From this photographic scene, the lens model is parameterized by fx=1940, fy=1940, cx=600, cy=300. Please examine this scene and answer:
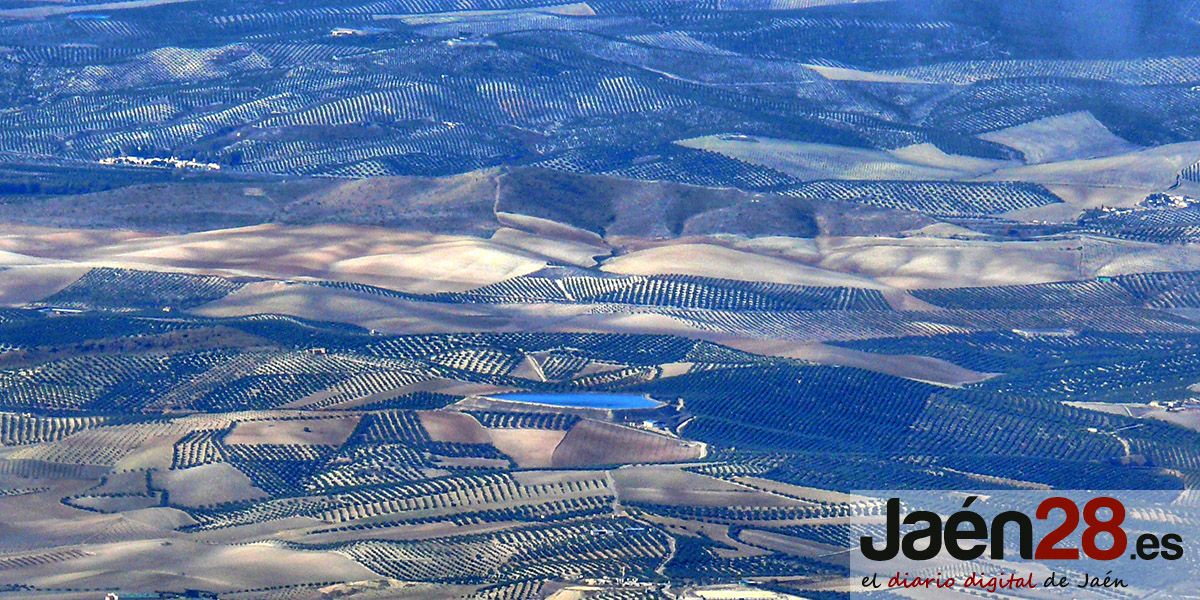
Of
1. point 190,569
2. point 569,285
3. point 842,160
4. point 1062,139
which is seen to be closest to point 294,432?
point 190,569

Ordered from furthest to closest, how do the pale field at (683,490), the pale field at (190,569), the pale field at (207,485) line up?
1. the pale field at (207,485)
2. the pale field at (683,490)
3. the pale field at (190,569)

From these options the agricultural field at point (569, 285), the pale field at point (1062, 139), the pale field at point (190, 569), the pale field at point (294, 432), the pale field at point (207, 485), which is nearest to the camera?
the pale field at point (190, 569)

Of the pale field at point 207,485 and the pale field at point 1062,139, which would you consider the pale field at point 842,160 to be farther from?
the pale field at point 207,485

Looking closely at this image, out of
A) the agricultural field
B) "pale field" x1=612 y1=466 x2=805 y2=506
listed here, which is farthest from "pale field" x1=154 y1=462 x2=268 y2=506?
"pale field" x1=612 y1=466 x2=805 y2=506

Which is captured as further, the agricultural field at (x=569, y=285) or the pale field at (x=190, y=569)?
the agricultural field at (x=569, y=285)

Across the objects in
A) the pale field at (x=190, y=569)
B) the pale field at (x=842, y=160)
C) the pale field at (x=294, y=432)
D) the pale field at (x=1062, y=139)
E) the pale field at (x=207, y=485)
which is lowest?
the pale field at (x=190, y=569)

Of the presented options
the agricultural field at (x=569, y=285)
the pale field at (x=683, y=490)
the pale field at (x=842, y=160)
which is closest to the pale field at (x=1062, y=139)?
the agricultural field at (x=569, y=285)

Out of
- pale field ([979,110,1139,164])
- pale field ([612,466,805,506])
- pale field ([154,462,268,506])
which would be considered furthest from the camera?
pale field ([979,110,1139,164])

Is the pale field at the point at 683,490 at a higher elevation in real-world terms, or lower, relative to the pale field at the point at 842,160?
lower

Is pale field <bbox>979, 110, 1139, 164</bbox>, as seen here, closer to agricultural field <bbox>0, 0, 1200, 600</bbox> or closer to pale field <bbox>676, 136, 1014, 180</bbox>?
agricultural field <bbox>0, 0, 1200, 600</bbox>
